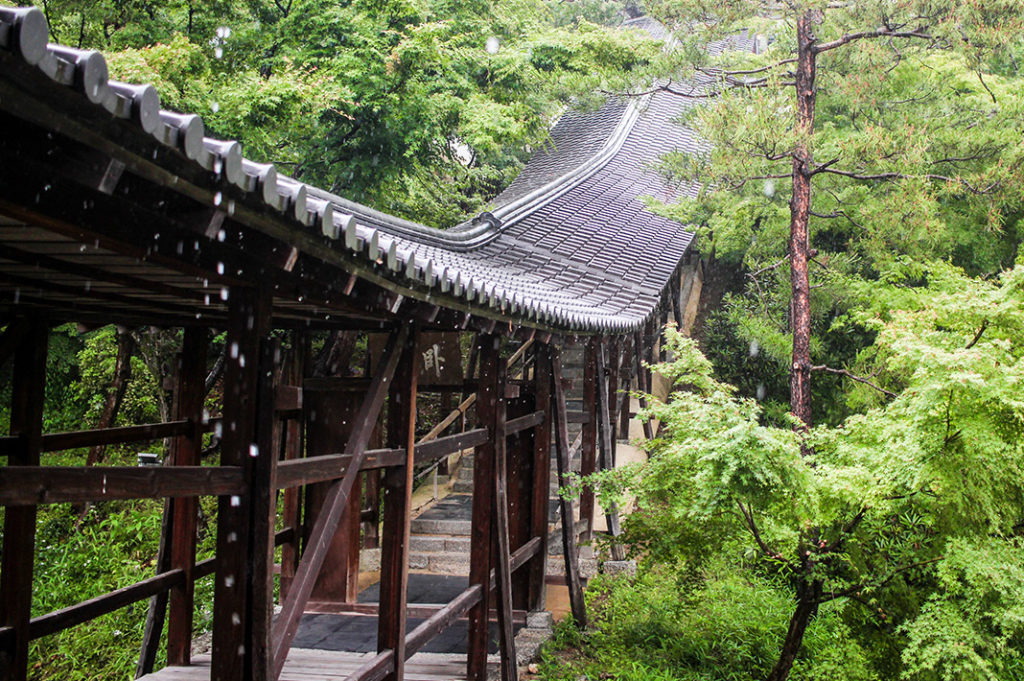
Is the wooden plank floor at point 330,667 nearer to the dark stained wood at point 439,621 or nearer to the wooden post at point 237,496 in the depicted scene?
the dark stained wood at point 439,621

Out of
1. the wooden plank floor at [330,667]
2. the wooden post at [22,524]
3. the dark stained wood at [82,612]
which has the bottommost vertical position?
the wooden plank floor at [330,667]

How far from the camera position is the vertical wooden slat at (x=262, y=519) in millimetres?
3100

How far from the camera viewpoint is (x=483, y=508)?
5.81 metres

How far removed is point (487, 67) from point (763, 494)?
901 cm

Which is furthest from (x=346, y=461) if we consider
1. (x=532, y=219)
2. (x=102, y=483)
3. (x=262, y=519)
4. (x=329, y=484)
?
(x=532, y=219)

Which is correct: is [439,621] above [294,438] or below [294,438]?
below

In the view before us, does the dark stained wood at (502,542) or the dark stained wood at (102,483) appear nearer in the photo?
the dark stained wood at (102,483)

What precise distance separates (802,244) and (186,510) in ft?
24.2

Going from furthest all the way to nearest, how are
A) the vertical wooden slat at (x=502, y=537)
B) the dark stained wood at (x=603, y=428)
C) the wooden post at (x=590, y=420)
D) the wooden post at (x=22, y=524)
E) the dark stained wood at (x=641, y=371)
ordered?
1. the dark stained wood at (x=641, y=371)
2. the dark stained wood at (x=603, y=428)
3. the wooden post at (x=590, y=420)
4. the vertical wooden slat at (x=502, y=537)
5. the wooden post at (x=22, y=524)

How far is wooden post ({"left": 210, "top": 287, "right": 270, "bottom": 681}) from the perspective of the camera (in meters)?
3.05

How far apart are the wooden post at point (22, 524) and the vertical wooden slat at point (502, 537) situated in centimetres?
282

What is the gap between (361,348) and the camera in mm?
15133

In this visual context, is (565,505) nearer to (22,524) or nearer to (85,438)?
(85,438)

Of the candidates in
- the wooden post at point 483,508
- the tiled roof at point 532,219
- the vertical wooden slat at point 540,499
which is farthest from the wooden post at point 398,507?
the vertical wooden slat at point 540,499
